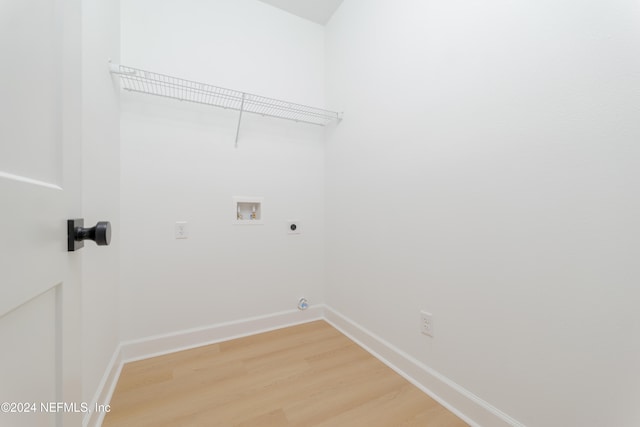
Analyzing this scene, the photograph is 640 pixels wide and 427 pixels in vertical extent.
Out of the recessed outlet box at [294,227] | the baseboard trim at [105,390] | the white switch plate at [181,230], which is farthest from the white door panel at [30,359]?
the recessed outlet box at [294,227]

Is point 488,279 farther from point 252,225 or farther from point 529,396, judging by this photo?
point 252,225

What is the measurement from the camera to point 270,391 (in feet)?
4.27

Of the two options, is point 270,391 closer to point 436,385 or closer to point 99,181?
point 436,385

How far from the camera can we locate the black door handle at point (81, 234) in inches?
20.4

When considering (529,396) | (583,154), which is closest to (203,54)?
(583,154)

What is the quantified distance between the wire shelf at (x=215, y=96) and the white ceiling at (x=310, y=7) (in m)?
0.78

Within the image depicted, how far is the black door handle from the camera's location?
517 mm

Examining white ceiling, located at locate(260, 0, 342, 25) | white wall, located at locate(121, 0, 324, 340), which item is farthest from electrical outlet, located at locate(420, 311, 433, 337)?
white ceiling, located at locate(260, 0, 342, 25)

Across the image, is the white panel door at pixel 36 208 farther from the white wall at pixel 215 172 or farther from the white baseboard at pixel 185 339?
the white wall at pixel 215 172

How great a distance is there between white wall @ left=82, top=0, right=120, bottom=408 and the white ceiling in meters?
1.13

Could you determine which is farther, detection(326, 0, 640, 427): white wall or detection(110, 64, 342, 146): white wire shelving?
detection(110, 64, 342, 146): white wire shelving

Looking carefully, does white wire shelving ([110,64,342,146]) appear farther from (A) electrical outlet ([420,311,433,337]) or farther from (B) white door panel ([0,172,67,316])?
(A) electrical outlet ([420,311,433,337])

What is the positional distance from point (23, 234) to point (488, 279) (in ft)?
4.53

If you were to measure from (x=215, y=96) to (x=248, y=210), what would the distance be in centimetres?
82
